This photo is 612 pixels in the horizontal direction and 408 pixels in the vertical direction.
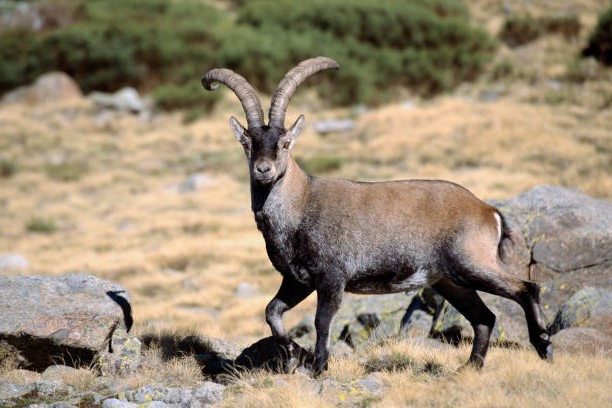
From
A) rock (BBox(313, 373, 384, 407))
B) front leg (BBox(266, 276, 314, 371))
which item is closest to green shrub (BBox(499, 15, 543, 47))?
front leg (BBox(266, 276, 314, 371))

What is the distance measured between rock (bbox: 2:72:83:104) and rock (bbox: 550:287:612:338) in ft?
120

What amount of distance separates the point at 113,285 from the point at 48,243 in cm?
1515

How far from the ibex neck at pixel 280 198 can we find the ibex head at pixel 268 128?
4.3 inches

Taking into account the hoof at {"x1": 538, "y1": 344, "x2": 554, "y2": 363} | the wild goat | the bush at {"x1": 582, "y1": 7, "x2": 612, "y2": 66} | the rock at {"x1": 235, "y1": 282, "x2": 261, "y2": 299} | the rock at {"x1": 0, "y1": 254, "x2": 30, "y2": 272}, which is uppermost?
the bush at {"x1": 582, "y1": 7, "x2": 612, "y2": 66}

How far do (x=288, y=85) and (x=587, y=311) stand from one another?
4.40 m

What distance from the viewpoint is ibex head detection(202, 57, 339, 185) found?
24.3ft

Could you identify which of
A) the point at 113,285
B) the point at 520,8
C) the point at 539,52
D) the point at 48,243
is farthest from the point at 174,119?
the point at 113,285

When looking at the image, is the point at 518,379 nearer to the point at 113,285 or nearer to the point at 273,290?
the point at 113,285

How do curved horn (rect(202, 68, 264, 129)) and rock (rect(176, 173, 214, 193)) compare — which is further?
rock (rect(176, 173, 214, 193))

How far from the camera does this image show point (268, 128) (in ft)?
25.2

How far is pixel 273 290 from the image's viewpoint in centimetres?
1773

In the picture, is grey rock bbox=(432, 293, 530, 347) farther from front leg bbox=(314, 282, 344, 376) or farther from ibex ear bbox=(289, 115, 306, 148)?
ibex ear bbox=(289, 115, 306, 148)

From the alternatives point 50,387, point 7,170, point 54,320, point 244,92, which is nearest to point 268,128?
point 244,92

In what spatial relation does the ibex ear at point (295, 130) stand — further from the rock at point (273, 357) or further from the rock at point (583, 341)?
the rock at point (583, 341)
